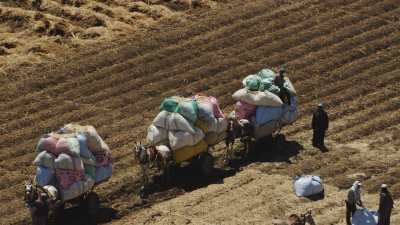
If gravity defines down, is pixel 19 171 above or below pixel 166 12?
below

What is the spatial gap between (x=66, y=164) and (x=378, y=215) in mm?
7379

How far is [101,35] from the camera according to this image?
36.0m

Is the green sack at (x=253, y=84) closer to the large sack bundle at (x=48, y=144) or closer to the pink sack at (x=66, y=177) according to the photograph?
the pink sack at (x=66, y=177)

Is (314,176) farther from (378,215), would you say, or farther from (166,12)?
(166,12)

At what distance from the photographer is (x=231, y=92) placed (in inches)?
1281

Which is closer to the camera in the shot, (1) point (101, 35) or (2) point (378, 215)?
(2) point (378, 215)

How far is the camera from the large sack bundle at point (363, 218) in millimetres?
23562

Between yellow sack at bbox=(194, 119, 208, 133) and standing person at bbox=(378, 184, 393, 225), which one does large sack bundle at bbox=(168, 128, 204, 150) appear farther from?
standing person at bbox=(378, 184, 393, 225)

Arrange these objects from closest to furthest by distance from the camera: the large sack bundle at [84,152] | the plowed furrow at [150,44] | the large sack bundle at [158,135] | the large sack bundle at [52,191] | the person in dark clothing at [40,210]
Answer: the person in dark clothing at [40,210], the large sack bundle at [52,191], the large sack bundle at [84,152], the large sack bundle at [158,135], the plowed furrow at [150,44]

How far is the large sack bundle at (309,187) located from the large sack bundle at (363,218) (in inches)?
90.6

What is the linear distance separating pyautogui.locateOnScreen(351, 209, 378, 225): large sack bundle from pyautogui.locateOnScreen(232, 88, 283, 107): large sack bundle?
17.8ft

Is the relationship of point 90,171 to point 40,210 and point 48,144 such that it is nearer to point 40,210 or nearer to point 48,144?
point 48,144

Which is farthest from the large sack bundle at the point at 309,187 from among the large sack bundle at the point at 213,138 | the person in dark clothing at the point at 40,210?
the person in dark clothing at the point at 40,210

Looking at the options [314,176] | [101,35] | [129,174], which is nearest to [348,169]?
[314,176]
